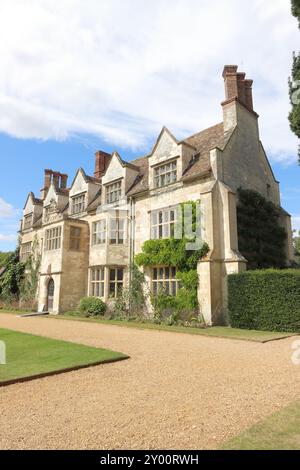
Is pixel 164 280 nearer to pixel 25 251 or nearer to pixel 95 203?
pixel 95 203

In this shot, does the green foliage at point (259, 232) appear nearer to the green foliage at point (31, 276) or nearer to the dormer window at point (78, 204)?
the dormer window at point (78, 204)

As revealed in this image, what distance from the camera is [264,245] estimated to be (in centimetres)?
1792

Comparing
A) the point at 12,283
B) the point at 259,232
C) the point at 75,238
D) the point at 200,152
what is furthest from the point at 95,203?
the point at 259,232

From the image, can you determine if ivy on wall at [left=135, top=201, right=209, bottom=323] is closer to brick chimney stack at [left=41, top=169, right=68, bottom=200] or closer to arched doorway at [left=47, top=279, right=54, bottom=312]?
arched doorway at [left=47, top=279, right=54, bottom=312]

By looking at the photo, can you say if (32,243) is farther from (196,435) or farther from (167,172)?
(196,435)

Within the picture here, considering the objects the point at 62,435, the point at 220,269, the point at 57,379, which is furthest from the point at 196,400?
the point at 220,269

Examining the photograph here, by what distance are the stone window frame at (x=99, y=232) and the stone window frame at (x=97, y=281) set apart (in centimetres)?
179

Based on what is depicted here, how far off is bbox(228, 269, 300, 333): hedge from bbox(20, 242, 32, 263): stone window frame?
69.3 feet

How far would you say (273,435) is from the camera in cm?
349

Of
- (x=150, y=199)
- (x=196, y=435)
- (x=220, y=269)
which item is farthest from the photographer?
(x=150, y=199)

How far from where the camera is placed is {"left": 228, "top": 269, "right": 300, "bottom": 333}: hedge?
39.0ft

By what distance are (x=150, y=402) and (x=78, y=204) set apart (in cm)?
2204

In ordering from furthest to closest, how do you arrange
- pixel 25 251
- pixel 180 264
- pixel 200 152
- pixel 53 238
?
pixel 25 251, pixel 53 238, pixel 200 152, pixel 180 264

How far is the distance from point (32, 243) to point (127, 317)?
608 inches
